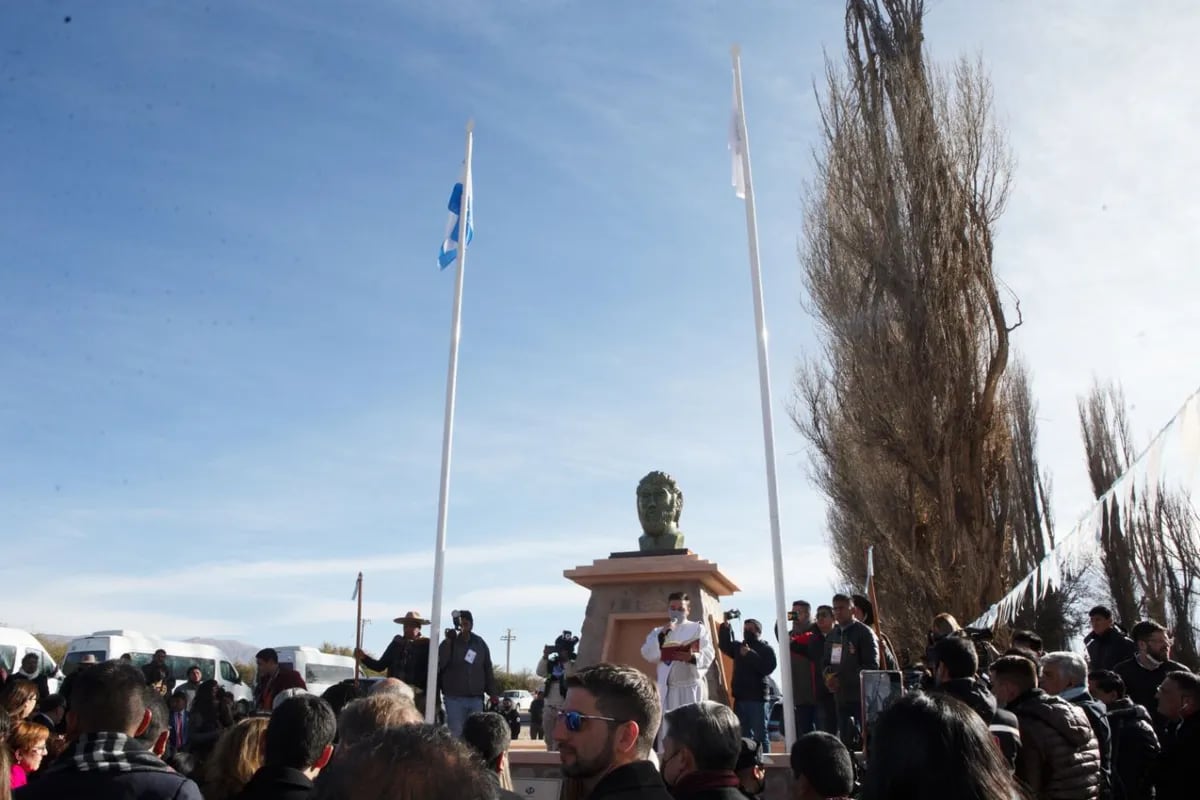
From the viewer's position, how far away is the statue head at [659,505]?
1323cm

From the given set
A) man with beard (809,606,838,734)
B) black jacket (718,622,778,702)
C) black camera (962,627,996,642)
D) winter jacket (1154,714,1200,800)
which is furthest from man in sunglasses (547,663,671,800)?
black jacket (718,622,778,702)

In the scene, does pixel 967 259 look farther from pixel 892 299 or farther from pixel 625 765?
pixel 625 765

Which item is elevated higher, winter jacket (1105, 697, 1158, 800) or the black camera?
the black camera

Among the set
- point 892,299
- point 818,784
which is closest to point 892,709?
point 818,784

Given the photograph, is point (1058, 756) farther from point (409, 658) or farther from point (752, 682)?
point (409, 658)

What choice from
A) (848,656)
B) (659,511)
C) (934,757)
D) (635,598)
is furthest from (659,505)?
(934,757)

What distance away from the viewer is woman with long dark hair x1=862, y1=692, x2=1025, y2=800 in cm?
214

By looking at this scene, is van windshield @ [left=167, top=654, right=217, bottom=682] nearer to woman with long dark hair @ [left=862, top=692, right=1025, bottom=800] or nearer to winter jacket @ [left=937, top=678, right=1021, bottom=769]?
winter jacket @ [left=937, top=678, right=1021, bottom=769]

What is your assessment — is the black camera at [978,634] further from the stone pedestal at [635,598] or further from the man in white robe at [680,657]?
the stone pedestal at [635,598]

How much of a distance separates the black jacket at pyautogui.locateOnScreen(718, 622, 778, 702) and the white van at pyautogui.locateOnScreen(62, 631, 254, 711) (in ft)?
36.9

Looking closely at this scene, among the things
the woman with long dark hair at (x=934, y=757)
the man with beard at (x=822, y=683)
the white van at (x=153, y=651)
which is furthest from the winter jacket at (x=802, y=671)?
the white van at (x=153, y=651)

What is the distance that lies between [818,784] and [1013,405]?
23.5 meters

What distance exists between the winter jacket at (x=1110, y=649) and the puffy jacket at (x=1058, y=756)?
411 cm

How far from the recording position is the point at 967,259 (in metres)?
19.8
